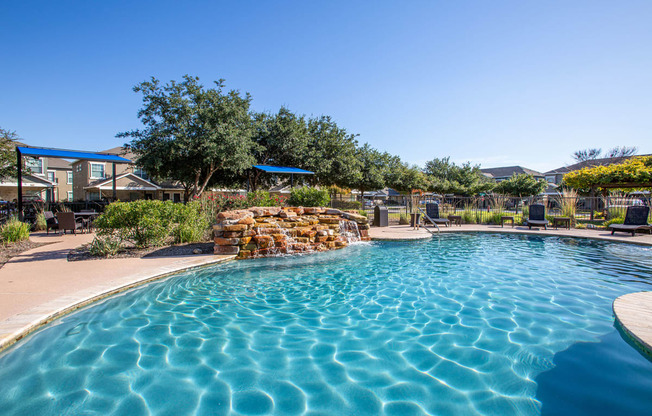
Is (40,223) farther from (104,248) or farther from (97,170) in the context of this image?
(97,170)

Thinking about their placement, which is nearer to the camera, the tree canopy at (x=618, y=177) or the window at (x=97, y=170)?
the tree canopy at (x=618, y=177)

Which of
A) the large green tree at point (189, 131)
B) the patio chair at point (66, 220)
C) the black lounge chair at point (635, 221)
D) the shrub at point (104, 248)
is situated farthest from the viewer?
the large green tree at point (189, 131)

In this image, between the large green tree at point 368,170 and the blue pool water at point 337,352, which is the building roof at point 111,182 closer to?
the large green tree at point 368,170

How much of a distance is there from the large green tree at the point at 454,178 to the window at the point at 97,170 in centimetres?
3331

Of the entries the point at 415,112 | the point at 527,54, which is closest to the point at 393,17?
the point at 527,54

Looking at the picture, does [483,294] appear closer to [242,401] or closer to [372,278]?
[372,278]

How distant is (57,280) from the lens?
179 inches

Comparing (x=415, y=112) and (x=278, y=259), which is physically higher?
(x=415, y=112)

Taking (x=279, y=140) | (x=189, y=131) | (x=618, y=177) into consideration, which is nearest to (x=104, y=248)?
(x=189, y=131)

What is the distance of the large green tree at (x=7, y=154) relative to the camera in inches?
589

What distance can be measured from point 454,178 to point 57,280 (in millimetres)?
41402

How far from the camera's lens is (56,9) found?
8508 mm

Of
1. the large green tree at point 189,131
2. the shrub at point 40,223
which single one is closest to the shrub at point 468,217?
the large green tree at point 189,131

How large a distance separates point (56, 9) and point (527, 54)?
14651 millimetres
